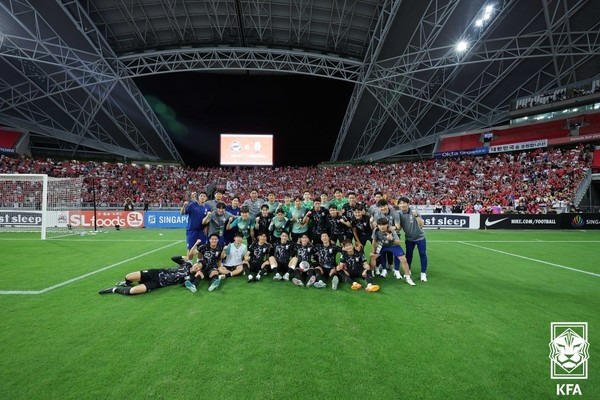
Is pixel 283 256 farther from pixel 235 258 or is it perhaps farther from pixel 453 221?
pixel 453 221

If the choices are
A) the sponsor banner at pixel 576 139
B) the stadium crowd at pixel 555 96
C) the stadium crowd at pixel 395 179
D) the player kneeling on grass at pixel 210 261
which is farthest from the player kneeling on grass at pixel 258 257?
the sponsor banner at pixel 576 139

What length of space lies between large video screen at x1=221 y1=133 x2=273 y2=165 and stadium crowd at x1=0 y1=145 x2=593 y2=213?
8.97 feet

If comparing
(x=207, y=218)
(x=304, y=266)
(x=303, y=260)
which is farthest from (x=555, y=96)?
(x=207, y=218)

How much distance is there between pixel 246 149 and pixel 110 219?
18.7 meters

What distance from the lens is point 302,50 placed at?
24656 millimetres

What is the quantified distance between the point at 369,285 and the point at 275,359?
3177 millimetres

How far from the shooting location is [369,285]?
19.8 ft

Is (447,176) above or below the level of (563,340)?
above

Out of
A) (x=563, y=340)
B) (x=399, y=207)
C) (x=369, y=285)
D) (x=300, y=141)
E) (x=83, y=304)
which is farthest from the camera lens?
(x=300, y=141)

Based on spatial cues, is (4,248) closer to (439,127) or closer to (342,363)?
(342,363)

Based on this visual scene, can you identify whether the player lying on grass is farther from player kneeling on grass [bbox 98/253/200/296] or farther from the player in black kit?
the player in black kit

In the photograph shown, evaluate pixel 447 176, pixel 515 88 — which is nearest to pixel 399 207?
pixel 447 176

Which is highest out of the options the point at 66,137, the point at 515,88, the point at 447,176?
the point at 515,88

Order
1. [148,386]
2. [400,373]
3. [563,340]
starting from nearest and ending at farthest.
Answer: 1. [148,386]
2. [400,373]
3. [563,340]
